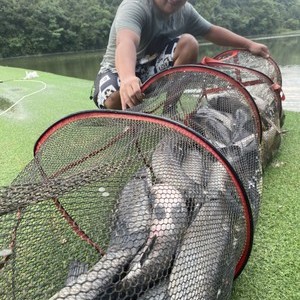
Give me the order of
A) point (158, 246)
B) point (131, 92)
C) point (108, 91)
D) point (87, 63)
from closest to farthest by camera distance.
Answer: point (158, 246), point (131, 92), point (108, 91), point (87, 63)

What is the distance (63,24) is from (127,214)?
32.7 meters

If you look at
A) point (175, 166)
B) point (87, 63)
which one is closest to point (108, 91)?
point (175, 166)

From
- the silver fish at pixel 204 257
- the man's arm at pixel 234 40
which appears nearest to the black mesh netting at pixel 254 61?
the man's arm at pixel 234 40

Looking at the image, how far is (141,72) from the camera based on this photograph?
2.77 m

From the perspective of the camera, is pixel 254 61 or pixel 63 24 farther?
pixel 63 24

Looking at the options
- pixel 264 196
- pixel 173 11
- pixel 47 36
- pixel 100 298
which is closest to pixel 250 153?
pixel 264 196

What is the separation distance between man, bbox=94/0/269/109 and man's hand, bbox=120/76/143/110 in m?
0.07

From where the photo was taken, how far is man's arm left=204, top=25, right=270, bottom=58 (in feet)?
9.47

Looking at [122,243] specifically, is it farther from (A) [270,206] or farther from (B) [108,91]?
(B) [108,91]

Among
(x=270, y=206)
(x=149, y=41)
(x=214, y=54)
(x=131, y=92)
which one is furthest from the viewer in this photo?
(x=214, y=54)

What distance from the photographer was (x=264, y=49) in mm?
2883

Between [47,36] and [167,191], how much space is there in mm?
30506

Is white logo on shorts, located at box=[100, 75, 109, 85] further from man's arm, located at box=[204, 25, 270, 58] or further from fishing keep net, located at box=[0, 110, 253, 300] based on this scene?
fishing keep net, located at box=[0, 110, 253, 300]

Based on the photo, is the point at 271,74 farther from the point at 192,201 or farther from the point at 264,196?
the point at 192,201
